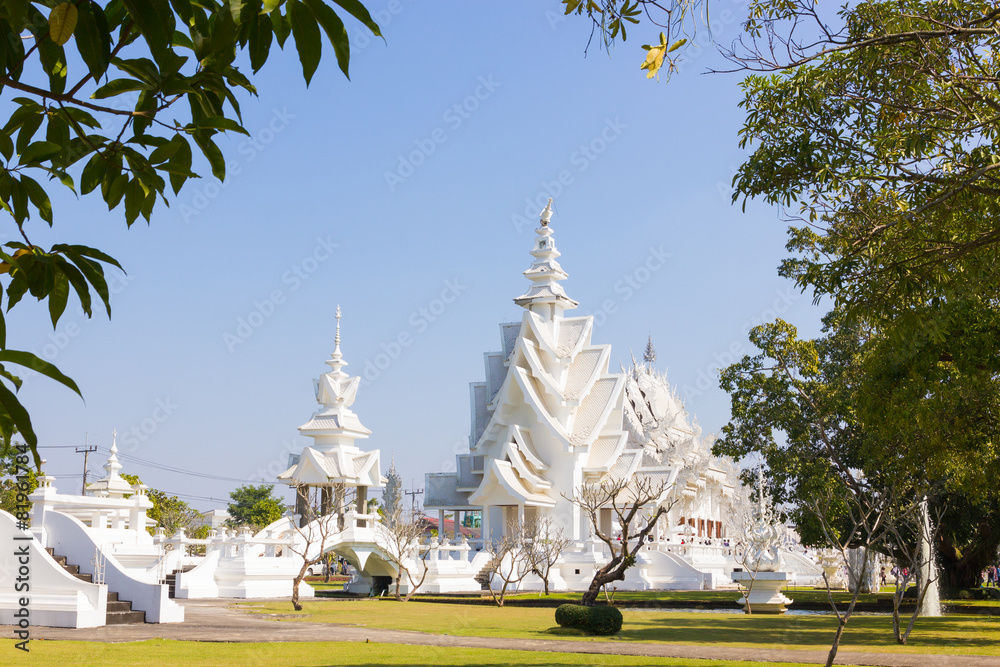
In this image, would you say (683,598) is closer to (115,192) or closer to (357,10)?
(115,192)

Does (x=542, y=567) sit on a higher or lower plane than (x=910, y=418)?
lower

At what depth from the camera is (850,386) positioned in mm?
25641

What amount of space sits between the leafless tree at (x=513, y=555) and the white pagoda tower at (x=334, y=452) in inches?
236

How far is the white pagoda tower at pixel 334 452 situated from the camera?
129ft

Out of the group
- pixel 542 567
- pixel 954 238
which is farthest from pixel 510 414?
pixel 954 238

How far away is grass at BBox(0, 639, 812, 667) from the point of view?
1140cm

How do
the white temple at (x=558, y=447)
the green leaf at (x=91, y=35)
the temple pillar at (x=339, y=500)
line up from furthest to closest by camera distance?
the white temple at (x=558, y=447), the temple pillar at (x=339, y=500), the green leaf at (x=91, y=35)

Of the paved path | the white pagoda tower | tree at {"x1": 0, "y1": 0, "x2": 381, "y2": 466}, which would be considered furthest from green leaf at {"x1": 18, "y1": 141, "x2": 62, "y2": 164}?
the white pagoda tower

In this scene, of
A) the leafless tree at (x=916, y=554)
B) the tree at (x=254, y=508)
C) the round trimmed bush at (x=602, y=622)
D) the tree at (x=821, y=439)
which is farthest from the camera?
the tree at (x=254, y=508)

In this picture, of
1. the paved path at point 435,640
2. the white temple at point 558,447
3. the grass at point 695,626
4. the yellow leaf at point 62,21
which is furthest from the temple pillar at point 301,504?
the yellow leaf at point 62,21

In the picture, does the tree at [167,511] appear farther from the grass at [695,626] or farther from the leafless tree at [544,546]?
the grass at [695,626]

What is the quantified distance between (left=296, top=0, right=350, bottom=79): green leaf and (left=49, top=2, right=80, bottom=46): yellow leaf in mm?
504

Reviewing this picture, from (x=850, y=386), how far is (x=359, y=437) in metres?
22.7

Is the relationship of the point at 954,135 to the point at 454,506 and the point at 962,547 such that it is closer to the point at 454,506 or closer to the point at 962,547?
the point at 962,547
